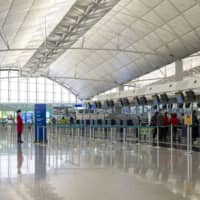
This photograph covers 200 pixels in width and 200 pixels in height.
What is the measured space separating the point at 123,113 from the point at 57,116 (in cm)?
1688

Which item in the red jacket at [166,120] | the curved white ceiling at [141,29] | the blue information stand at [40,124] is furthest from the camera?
the curved white ceiling at [141,29]

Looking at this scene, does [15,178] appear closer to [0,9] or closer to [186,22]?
[0,9]

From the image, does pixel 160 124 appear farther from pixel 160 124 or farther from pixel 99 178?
pixel 99 178

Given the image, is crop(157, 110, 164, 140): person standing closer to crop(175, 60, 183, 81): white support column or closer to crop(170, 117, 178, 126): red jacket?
crop(170, 117, 178, 126): red jacket

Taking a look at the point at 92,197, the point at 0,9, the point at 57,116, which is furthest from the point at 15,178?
the point at 57,116

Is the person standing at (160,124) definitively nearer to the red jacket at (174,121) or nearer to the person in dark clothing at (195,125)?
the red jacket at (174,121)

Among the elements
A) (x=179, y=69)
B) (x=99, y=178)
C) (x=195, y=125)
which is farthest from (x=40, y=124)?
(x=179, y=69)

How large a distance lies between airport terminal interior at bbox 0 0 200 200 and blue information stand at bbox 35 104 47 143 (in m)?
0.06

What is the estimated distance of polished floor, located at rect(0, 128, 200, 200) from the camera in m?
8.28

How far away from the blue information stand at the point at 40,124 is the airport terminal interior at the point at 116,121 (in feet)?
0.19

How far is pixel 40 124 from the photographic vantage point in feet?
80.2

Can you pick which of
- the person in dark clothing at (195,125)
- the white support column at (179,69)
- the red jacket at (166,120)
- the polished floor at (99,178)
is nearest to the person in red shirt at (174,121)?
the red jacket at (166,120)

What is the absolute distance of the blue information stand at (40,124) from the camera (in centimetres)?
2416

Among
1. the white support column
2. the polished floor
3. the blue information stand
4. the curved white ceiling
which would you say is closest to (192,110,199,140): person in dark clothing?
the polished floor
